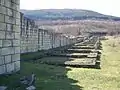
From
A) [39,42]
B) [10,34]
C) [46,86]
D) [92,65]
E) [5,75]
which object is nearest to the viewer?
[46,86]

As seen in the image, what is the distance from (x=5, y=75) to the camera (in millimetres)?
10203

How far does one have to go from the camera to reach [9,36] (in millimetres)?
10797

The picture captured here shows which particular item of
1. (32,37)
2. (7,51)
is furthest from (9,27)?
(32,37)

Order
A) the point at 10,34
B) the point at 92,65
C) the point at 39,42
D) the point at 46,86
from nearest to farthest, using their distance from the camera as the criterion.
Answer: the point at 46,86
the point at 10,34
the point at 92,65
the point at 39,42

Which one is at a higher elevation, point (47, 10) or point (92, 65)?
point (47, 10)

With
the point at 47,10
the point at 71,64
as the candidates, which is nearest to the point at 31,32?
the point at 71,64

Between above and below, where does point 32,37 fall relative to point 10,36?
below

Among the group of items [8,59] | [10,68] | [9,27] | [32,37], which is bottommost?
[10,68]

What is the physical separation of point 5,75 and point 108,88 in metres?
3.15

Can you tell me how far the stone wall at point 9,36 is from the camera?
1015 centimetres

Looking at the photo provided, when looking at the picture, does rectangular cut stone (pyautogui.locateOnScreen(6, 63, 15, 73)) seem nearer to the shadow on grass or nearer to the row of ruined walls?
the shadow on grass

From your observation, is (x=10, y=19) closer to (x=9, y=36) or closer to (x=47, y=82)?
(x=9, y=36)

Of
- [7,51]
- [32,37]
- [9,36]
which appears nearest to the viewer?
[7,51]

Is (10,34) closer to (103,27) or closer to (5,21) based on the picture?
(5,21)
